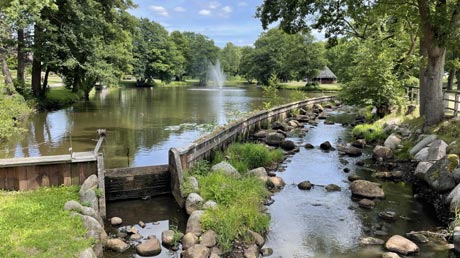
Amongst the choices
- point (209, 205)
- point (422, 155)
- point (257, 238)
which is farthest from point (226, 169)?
point (422, 155)

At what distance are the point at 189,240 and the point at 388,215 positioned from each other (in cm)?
535

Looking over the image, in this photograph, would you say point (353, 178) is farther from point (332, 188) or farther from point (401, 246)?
point (401, 246)

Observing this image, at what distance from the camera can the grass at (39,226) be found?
6.38m

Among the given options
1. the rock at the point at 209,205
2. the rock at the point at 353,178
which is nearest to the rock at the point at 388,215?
the rock at the point at 353,178

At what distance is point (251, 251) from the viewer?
7.57m

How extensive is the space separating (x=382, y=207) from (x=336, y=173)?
355 centimetres

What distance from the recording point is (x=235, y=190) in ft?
31.6

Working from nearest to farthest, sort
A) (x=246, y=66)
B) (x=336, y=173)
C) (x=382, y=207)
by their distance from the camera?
(x=382, y=207) → (x=336, y=173) → (x=246, y=66)

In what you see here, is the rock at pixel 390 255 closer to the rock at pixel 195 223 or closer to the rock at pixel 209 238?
the rock at pixel 209 238

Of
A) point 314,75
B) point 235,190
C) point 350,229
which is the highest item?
point 314,75

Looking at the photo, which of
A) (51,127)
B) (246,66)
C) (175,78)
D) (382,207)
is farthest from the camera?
(175,78)

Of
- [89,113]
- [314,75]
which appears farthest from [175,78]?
[89,113]

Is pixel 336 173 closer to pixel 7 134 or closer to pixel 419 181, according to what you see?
pixel 419 181

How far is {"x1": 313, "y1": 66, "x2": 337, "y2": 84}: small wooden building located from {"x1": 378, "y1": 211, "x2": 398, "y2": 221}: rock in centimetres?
6510
